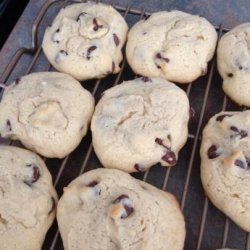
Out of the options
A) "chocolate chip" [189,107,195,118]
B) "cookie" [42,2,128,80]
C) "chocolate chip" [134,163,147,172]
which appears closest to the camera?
"chocolate chip" [134,163,147,172]

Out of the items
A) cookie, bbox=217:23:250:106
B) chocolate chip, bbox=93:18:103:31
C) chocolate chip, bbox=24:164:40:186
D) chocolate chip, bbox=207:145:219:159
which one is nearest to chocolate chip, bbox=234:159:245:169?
chocolate chip, bbox=207:145:219:159

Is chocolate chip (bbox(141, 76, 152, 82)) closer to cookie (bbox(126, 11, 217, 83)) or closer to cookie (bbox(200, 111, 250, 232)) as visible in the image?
cookie (bbox(126, 11, 217, 83))

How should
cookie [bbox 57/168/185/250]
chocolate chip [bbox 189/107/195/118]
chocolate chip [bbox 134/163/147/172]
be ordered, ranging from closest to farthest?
cookie [bbox 57/168/185/250] → chocolate chip [bbox 134/163/147/172] → chocolate chip [bbox 189/107/195/118]

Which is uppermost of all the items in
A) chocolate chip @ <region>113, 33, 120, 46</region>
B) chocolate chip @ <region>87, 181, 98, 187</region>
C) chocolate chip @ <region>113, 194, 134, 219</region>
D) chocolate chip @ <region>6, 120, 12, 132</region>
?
chocolate chip @ <region>113, 33, 120, 46</region>

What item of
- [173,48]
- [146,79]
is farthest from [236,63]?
[146,79]

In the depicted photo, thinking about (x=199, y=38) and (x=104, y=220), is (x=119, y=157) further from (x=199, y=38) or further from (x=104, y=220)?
(x=199, y=38)

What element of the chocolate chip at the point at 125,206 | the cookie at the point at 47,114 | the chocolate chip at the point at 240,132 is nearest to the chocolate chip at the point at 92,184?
the chocolate chip at the point at 125,206

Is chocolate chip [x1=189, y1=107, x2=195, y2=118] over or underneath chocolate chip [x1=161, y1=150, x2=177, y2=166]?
over

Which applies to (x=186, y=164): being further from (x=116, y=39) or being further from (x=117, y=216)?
(x=116, y=39)
